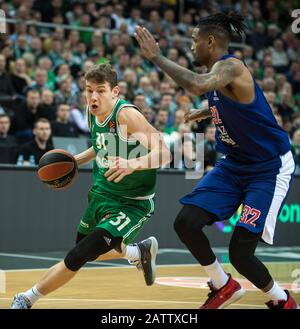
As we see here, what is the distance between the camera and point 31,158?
42.8 feet

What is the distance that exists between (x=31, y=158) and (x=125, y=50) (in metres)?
5.22

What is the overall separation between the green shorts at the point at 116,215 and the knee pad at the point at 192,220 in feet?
1.61

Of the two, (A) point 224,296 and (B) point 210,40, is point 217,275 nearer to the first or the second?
(A) point 224,296

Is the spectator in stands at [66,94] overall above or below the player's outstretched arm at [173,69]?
below

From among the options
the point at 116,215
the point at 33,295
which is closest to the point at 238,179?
the point at 116,215

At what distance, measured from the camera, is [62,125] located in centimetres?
1409

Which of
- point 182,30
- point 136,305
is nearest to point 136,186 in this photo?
point 136,305

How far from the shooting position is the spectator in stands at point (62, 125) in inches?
553

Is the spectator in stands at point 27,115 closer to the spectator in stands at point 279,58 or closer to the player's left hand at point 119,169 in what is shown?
the player's left hand at point 119,169

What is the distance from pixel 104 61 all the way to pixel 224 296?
6190 millimetres

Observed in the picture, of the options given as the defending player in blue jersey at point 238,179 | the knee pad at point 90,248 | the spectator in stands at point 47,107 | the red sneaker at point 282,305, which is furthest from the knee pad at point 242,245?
the spectator in stands at point 47,107

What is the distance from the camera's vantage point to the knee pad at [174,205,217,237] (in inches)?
263

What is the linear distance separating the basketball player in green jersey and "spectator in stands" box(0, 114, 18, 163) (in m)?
5.52

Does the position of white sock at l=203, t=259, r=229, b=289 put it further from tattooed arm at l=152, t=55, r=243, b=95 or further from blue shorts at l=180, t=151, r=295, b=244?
tattooed arm at l=152, t=55, r=243, b=95
